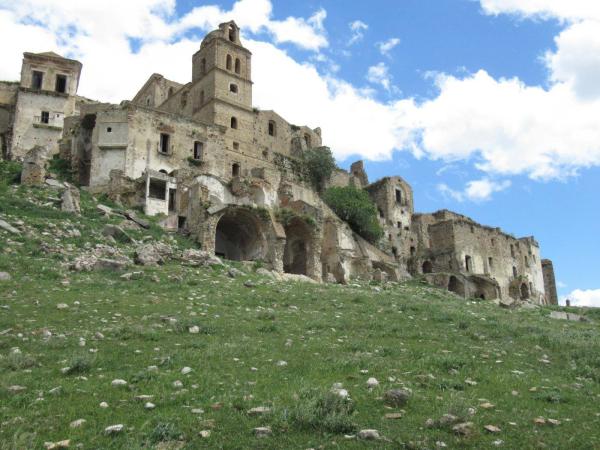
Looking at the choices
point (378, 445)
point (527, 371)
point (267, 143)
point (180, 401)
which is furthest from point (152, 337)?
point (267, 143)

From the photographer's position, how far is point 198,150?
50.5m

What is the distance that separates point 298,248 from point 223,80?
28383mm

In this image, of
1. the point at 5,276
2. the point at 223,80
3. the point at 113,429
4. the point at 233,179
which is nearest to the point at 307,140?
the point at 223,80

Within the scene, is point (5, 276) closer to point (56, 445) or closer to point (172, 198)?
point (56, 445)

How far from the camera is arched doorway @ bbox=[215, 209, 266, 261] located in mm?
36250

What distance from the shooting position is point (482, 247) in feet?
212

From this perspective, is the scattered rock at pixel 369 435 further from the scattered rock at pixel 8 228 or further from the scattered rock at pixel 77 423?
the scattered rock at pixel 8 228

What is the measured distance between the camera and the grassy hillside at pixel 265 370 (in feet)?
26.0

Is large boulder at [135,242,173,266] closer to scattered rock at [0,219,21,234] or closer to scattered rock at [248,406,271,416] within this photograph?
scattered rock at [0,219,21,234]

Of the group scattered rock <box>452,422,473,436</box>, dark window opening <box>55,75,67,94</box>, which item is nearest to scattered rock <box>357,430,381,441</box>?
scattered rock <box>452,422,473,436</box>

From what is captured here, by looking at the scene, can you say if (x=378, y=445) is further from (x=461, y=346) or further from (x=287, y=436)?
(x=461, y=346)

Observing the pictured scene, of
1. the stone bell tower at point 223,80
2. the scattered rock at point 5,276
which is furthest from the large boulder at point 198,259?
the stone bell tower at point 223,80

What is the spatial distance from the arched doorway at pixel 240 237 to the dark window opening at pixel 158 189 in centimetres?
576

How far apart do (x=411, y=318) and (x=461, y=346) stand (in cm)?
428
